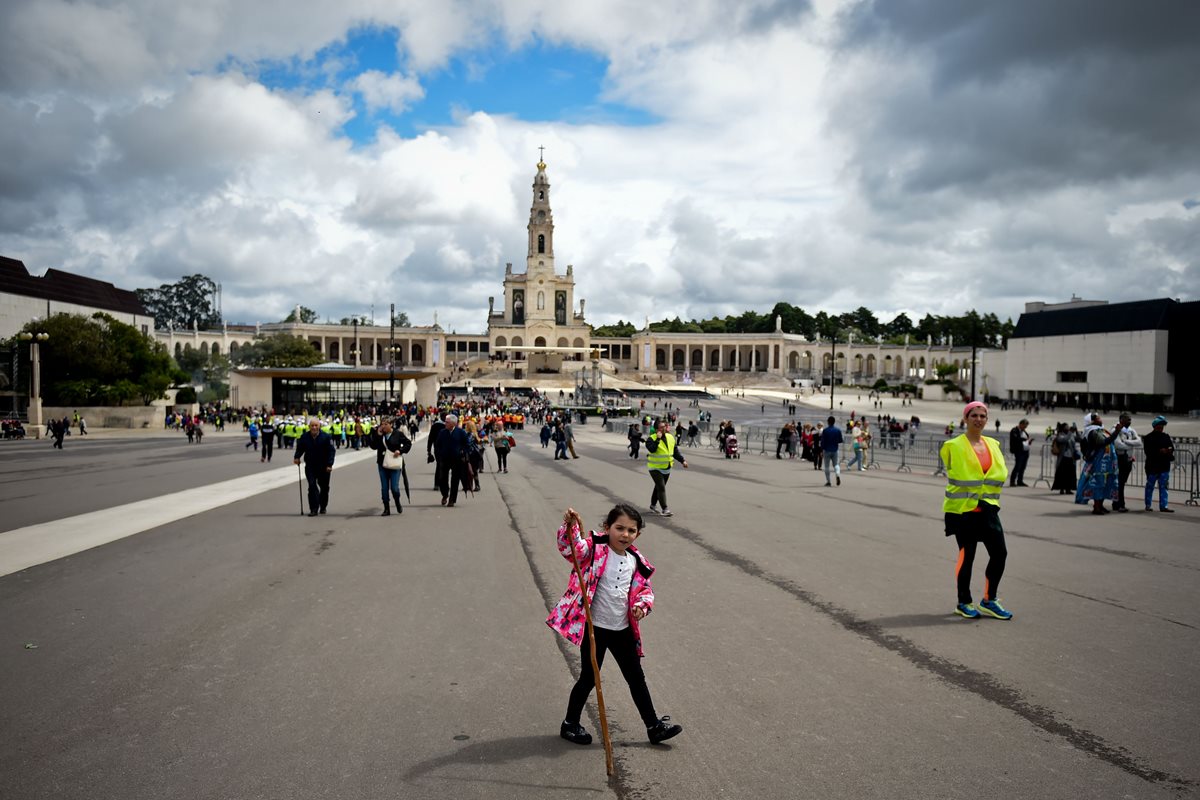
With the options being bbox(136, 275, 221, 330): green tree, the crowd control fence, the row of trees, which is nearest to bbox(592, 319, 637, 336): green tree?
the row of trees

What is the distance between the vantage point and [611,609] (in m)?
4.75

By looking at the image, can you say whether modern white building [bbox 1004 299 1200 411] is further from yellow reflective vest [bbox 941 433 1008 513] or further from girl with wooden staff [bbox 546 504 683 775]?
girl with wooden staff [bbox 546 504 683 775]

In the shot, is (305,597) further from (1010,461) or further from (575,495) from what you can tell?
(1010,461)

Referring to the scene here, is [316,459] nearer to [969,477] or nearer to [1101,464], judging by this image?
[969,477]

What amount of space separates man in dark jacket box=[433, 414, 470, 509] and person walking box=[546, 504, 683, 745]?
10.2 metres

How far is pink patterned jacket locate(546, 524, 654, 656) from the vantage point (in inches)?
188

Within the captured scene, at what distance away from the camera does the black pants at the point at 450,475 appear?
15297 mm

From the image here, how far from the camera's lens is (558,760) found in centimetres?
457

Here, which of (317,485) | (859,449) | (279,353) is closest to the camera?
(317,485)

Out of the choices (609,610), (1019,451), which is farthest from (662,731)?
(1019,451)

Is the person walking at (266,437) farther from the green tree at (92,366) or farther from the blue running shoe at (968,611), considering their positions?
the green tree at (92,366)

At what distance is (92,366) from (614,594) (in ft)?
199

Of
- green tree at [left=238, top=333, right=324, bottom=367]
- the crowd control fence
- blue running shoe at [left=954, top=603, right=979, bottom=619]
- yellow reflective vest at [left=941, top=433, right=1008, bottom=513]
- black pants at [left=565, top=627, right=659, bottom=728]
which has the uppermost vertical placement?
green tree at [left=238, top=333, right=324, bottom=367]

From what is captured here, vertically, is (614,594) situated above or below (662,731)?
above
